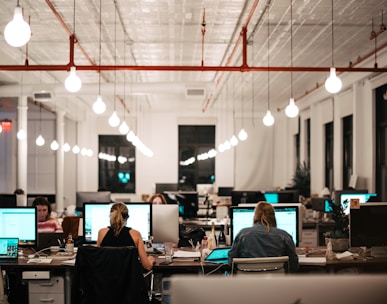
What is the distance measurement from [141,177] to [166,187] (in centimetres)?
707

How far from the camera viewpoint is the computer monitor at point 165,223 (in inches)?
229

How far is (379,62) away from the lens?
34.2 feet

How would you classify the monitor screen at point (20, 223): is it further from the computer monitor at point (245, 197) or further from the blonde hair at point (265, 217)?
the computer monitor at point (245, 197)

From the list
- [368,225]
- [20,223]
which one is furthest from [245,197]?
[20,223]

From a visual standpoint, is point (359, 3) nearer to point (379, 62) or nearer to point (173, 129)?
point (379, 62)

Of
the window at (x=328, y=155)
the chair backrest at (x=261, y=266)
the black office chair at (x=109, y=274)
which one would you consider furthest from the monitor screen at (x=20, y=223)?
the window at (x=328, y=155)

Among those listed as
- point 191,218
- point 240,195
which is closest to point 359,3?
point 240,195

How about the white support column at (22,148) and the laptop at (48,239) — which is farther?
the white support column at (22,148)

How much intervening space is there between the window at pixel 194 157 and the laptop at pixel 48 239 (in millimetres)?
14624

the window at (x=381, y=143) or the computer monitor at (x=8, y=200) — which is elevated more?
the window at (x=381, y=143)

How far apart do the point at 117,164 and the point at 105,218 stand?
15068 millimetres

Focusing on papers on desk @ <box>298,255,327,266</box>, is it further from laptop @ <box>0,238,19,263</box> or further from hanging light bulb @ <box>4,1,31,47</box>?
hanging light bulb @ <box>4,1,31,47</box>

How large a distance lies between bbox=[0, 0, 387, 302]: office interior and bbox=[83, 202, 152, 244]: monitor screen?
289 cm

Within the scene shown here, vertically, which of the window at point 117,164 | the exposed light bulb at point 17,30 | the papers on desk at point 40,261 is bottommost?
the papers on desk at point 40,261
